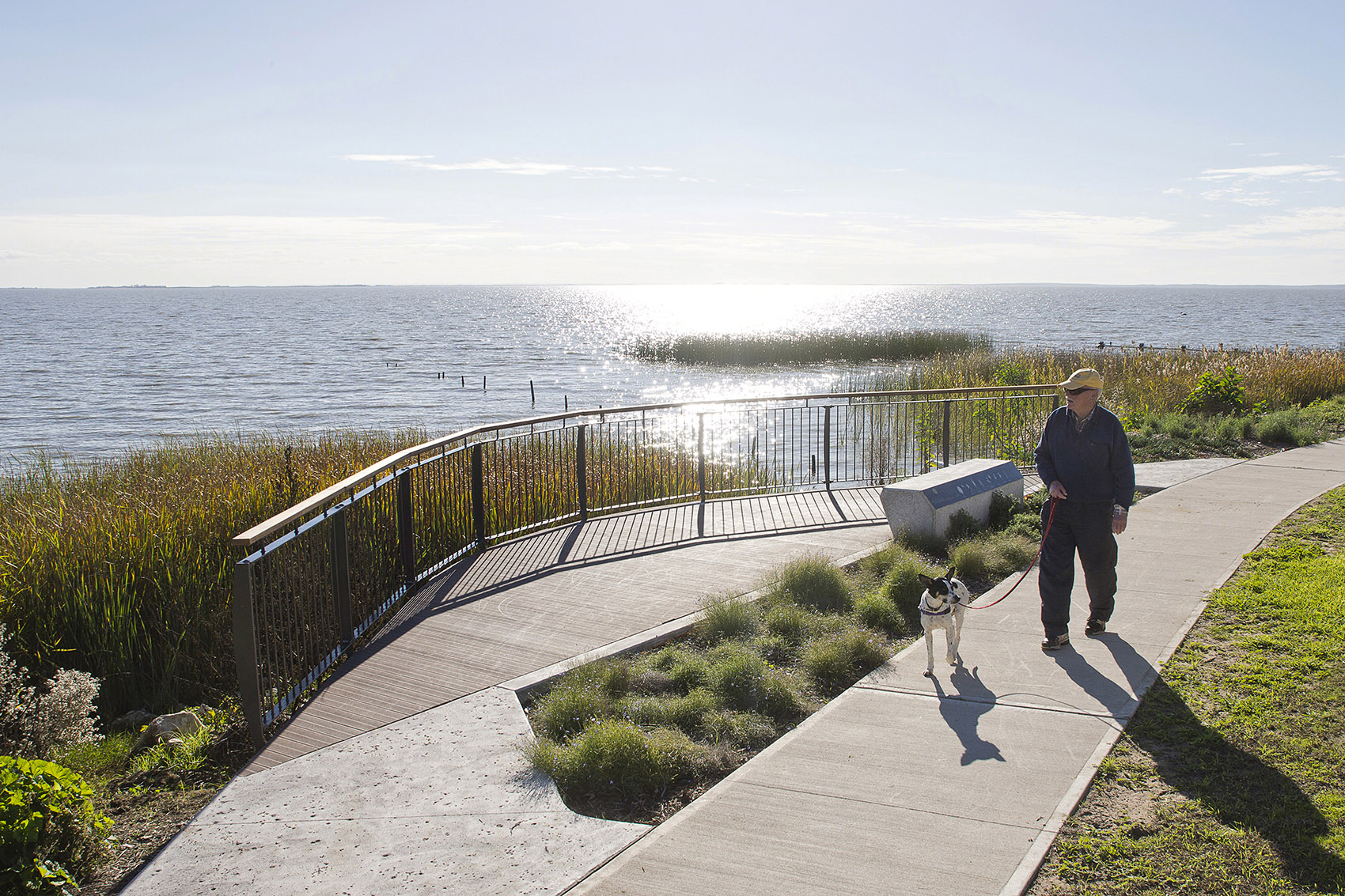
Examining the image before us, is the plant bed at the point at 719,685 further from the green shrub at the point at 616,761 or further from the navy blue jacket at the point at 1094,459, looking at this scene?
the navy blue jacket at the point at 1094,459

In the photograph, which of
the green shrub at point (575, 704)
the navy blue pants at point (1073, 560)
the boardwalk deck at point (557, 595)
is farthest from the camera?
the navy blue pants at point (1073, 560)

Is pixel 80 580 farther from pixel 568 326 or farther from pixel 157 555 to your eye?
pixel 568 326

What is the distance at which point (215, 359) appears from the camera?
59.3 metres

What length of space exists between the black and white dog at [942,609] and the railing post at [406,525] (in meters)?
4.17

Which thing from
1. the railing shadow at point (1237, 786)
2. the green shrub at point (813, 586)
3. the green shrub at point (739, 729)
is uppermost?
the green shrub at point (813, 586)

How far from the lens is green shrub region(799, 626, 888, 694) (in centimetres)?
588

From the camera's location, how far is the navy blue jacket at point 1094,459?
19.8 ft

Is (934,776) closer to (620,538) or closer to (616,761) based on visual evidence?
(616,761)

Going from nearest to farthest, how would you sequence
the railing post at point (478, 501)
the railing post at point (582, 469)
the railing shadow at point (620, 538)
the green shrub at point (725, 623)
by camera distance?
1. the green shrub at point (725, 623)
2. the railing shadow at point (620, 538)
3. the railing post at point (478, 501)
4. the railing post at point (582, 469)

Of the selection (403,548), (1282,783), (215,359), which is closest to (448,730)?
(403,548)

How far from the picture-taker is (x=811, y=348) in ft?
165

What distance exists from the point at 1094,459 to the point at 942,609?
4.82 ft

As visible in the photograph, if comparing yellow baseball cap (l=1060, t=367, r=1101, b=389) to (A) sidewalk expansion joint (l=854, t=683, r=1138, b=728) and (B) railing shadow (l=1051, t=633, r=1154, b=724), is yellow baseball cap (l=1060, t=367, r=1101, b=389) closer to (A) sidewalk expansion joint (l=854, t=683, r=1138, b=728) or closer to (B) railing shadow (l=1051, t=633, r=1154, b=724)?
(B) railing shadow (l=1051, t=633, r=1154, b=724)

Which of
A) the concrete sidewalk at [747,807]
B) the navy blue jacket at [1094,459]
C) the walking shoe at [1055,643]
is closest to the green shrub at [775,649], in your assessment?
the concrete sidewalk at [747,807]
